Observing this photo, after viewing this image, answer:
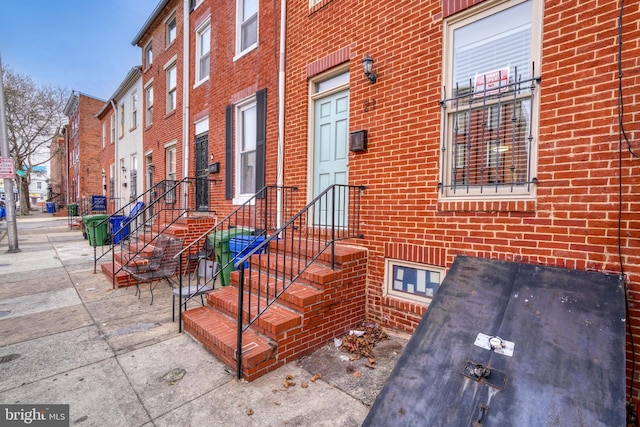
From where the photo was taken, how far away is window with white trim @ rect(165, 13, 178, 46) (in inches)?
376

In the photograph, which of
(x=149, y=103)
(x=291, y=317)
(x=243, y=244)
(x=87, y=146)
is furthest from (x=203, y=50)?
(x=87, y=146)

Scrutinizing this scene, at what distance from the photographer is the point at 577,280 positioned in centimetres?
233

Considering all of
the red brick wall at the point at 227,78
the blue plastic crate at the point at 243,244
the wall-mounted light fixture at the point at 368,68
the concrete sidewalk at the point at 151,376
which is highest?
the red brick wall at the point at 227,78

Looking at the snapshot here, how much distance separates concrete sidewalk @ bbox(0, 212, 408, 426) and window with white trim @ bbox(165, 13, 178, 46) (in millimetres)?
8411

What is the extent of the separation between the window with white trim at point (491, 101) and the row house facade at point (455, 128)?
0.04 ft

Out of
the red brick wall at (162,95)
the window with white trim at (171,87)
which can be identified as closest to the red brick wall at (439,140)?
the red brick wall at (162,95)

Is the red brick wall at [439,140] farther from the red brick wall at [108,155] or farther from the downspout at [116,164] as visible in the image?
the red brick wall at [108,155]

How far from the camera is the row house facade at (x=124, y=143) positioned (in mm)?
12227

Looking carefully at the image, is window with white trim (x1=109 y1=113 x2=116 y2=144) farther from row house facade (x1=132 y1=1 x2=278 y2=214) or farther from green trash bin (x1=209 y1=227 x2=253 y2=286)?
green trash bin (x1=209 y1=227 x2=253 y2=286)

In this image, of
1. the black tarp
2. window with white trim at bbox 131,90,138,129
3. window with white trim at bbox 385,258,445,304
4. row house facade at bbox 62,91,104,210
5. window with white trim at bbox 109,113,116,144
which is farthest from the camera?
row house facade at bbox 62,91,104,210

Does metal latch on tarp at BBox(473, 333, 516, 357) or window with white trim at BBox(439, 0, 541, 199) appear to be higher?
window with white trim at BBox(439, 0, 541, 199)

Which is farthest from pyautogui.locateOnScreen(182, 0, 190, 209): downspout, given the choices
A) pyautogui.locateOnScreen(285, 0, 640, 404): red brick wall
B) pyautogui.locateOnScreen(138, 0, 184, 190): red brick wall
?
pyautogui.locateOnScreen(285, 0, 640, 404): red brick wall

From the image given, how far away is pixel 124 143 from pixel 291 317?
14.1 m

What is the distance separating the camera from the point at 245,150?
6379mm
